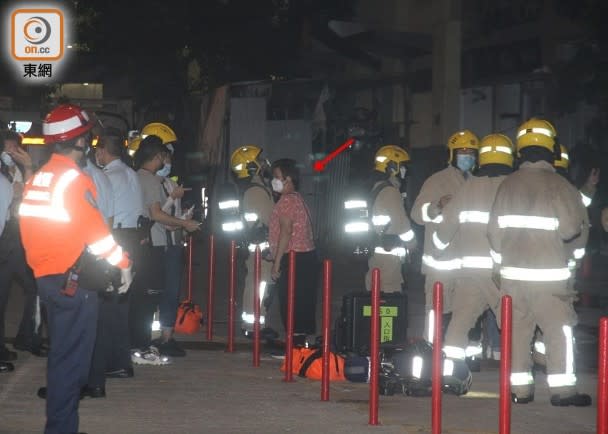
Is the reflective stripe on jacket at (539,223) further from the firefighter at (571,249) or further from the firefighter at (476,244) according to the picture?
the firefighter at (476,244)

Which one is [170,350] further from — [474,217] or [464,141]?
[464,141]

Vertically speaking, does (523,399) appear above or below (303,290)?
below

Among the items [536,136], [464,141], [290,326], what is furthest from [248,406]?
[464,141]

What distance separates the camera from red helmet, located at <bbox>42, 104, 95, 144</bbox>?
27.6 ft

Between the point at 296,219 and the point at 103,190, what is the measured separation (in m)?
3.70

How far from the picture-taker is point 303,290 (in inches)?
531

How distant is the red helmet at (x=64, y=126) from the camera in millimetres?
8422

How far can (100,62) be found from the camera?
148ft

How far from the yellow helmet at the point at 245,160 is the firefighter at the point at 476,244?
402cm

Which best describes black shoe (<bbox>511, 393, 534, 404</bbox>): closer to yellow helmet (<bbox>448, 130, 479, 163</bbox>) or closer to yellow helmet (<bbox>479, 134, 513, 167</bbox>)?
yellow helmet (<bbox>479, 134, 513, 167</bbox>)

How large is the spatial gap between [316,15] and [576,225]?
31288mm

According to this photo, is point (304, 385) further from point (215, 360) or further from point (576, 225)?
point (576, 225)

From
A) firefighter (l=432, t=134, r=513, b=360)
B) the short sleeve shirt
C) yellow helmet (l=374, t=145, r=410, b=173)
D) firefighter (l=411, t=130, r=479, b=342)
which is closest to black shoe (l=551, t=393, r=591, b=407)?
firefighter (l=432, t=134, r=513, b=360)

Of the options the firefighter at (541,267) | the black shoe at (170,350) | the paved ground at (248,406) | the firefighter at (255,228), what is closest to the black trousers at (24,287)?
the paved ground at (248,406)
